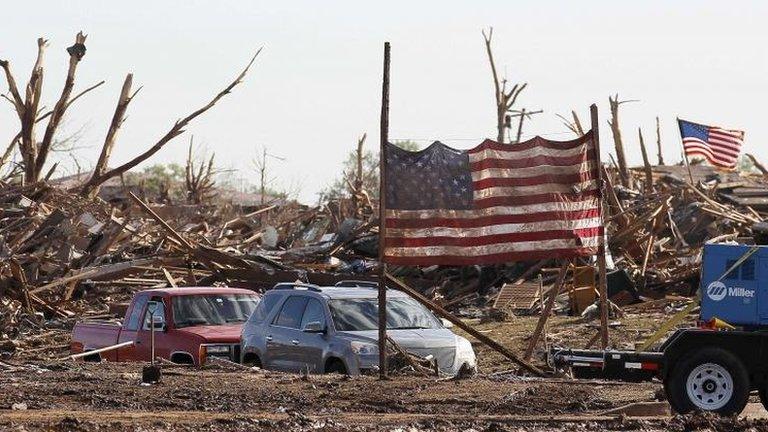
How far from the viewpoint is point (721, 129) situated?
37094mm

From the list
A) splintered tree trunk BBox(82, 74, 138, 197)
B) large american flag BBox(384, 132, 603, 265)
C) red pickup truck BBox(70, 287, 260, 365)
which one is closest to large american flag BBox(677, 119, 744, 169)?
splintered tree trunk BBox(82, 74, 138, 197)

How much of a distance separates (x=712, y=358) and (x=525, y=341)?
40.3 ft

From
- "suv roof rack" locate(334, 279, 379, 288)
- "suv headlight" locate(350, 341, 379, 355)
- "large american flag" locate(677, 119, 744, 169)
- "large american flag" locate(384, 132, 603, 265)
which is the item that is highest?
"large american flag" locate(677, 119, 744, 169)

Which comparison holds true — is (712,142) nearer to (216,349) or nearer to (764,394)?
(216,349)

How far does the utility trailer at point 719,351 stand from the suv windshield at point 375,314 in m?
4.26

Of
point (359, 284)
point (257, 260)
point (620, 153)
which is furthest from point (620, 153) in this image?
point (359, 284)

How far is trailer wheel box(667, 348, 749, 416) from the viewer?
1458 centimetres

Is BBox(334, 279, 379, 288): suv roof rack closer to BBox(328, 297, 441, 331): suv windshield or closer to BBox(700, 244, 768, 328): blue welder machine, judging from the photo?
BBox(328, 297, 441, 331): suv windshield

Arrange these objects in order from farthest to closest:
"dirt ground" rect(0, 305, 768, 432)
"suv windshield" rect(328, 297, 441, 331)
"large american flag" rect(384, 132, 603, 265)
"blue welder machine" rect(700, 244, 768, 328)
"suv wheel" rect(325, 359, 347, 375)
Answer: "suv windshield" rect(328, 297, 441, 331), "suv wheel" rect(325, 359, 347, 375), "large american flag" rect(384, 132, 603, 265), "blue welder machine" rect(700, 244, 768, 328), "dirt ground" rect(0, 305, 768, 432)

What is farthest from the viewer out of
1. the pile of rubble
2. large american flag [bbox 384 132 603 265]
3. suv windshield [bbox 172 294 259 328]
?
the pile of rubble

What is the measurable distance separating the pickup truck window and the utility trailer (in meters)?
8.17

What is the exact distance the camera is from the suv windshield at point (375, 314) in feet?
62.8

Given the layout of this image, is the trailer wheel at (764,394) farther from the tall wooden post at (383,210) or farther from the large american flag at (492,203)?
the tall wooden post at (383,210)

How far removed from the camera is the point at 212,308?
Result: 846 inches
